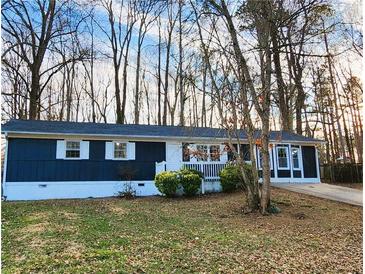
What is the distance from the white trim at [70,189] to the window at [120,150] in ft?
3.77

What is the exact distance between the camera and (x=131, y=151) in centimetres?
1391

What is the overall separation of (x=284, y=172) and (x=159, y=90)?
12.3 metres

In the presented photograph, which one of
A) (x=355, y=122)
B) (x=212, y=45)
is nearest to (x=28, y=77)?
(x=212, y=45)

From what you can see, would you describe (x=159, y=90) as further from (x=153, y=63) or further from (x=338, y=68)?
(x=338, y=68)

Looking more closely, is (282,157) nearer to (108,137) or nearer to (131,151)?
(131,151)

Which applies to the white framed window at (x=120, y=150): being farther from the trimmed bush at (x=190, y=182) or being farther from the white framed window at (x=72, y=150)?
the trimmed bush at (x=190, y=182)

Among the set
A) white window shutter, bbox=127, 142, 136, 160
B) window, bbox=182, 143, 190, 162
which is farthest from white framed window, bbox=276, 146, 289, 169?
white window shutter, bbox=127, 142, 136, 160

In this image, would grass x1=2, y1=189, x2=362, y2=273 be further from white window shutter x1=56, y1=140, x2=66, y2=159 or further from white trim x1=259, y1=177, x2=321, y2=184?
white trim x1=259, y1=177, x2=321, y2=184

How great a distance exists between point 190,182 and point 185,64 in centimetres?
463

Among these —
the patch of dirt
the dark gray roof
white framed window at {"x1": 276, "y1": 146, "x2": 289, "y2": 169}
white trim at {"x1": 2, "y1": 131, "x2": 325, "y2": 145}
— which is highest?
the dark gray roof

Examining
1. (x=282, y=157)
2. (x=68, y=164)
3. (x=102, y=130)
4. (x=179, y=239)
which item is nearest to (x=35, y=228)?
(x=179, y=239)

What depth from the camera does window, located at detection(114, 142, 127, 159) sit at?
13762 millimetres

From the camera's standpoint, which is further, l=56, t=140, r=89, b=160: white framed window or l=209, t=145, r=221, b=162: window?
l=209, t=145, r=221, b=162: window

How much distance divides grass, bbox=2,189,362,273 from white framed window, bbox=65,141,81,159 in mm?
3021
